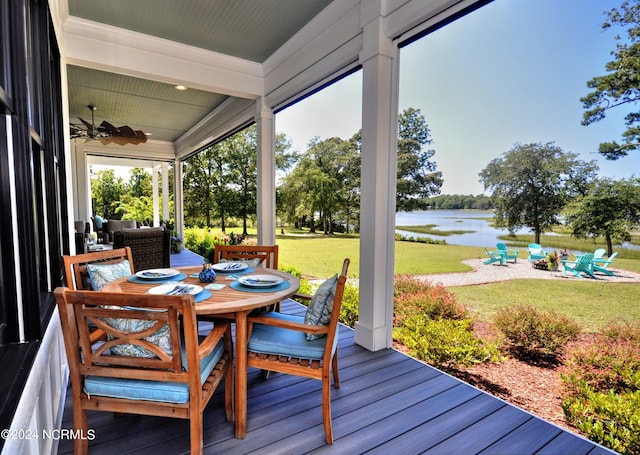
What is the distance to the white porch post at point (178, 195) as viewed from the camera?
915 centimetres

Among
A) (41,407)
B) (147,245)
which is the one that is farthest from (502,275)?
(147,245)

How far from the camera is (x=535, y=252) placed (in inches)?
88.9

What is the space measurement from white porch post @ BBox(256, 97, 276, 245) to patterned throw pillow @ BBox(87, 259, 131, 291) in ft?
7.89

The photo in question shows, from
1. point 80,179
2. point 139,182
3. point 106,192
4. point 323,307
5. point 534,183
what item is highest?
point 139,182

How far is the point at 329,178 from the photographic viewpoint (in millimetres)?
4547

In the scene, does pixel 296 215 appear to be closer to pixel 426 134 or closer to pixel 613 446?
pixel 426 134

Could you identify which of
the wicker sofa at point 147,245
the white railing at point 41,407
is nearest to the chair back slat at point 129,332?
the white railing at point 41,407

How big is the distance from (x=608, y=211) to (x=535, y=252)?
50 cm

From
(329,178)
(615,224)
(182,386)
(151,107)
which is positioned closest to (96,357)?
(182,386)

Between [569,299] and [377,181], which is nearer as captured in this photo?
[569,299]

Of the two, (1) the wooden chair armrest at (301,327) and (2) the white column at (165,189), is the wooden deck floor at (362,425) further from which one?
(2) the white column at (165,189)

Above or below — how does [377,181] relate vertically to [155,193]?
below

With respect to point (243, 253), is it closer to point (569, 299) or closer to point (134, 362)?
point (134, 362)

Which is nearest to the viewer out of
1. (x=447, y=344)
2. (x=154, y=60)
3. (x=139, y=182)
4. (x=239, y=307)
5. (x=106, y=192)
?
(x=239, y=307)
